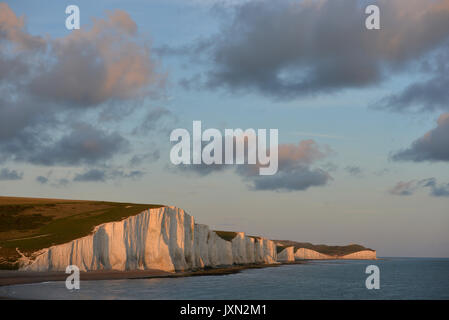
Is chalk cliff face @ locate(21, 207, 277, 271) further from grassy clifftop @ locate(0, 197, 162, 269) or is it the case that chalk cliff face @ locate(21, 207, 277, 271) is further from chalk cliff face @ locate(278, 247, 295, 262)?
chalk cliff face @ locate(278, 247, 295, 262)

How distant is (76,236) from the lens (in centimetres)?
5909

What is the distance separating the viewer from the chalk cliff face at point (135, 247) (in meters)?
56.1

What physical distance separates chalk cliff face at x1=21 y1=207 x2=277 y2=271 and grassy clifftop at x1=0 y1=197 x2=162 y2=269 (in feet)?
5.94

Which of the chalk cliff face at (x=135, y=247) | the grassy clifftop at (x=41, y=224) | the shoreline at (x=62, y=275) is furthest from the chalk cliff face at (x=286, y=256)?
the shoreline at (x=62, y=275)

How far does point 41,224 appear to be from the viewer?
6950cm

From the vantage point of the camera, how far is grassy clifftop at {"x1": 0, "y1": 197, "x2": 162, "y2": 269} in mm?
56531

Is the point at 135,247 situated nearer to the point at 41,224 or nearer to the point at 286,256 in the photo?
the point at 41,224

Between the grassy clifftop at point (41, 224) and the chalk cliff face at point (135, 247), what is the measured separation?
1812mm

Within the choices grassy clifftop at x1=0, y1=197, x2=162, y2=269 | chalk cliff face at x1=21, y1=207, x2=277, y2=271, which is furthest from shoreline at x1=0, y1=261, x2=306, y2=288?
grassy clifftop at x1=0, y1=197, x2=162, y2=269

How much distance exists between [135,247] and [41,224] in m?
17.2

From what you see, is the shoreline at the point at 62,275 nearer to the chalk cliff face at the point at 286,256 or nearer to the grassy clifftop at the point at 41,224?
the grassy clifftop at the point at 41,224
